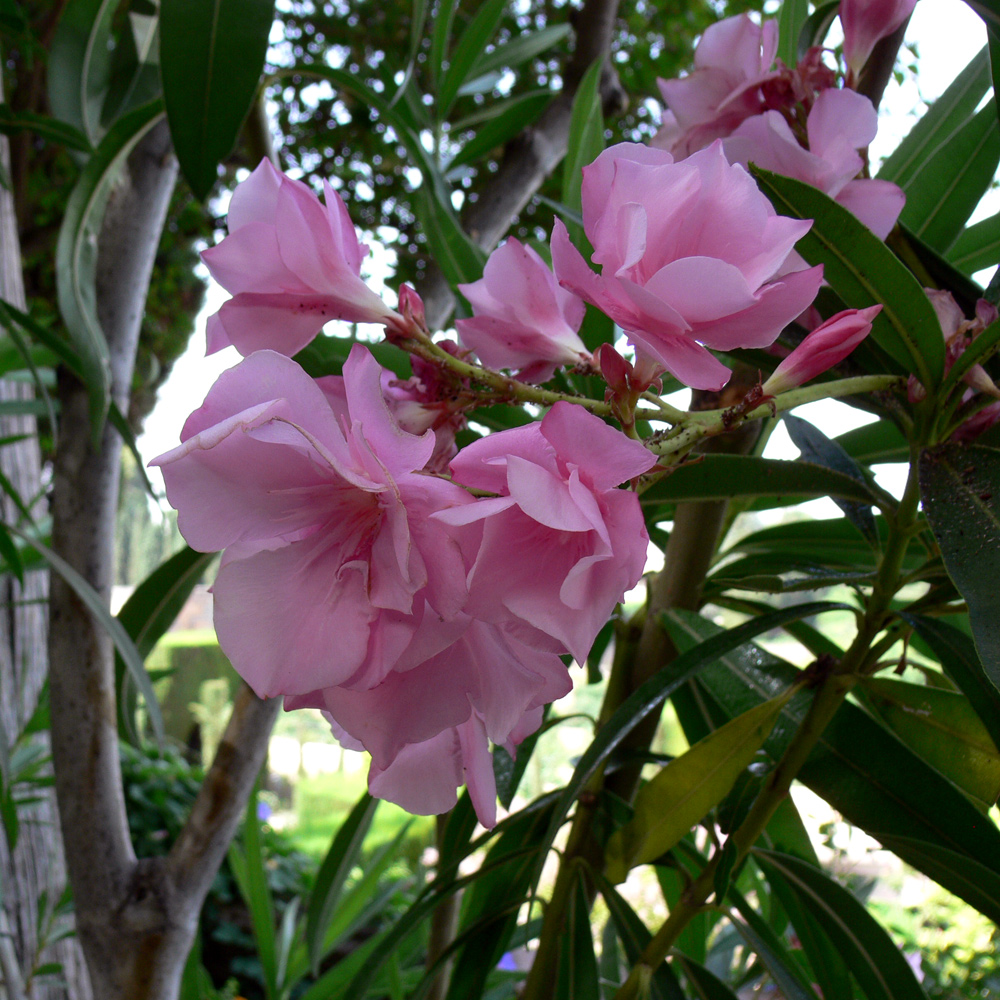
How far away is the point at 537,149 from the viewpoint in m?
1.08

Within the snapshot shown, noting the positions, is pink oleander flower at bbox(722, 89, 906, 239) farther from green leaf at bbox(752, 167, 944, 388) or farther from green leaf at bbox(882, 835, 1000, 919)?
green leaf at bbox(882, 835, 1000, 919)

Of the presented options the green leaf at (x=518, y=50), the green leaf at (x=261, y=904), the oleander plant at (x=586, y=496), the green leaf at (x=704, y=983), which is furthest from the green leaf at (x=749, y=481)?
the green leaf at (x=261, y=904)

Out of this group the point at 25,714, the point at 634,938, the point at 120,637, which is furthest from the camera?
the point at 25,714

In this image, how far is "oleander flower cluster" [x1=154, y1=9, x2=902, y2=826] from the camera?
212 mm

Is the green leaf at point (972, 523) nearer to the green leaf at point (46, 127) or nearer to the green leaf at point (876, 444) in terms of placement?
the green leaf at point (876, 444)

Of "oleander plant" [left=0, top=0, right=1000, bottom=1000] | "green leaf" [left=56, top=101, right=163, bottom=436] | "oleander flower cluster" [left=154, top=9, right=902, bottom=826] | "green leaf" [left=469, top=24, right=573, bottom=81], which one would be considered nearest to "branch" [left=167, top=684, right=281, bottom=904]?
"oleander plant" [left=0, top=0, right=1000, bottom=1000]

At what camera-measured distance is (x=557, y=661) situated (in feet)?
0.78

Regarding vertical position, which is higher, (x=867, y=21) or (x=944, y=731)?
(x=867, y=21)

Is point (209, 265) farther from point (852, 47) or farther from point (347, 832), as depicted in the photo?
point (347, 832)

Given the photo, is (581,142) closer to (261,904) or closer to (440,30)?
(440,30)

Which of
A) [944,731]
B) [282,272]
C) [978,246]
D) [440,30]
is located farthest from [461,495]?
[440,30]

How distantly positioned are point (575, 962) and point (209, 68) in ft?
1.85

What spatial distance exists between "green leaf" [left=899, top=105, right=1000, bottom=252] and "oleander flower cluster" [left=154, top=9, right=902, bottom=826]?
10.1 inches

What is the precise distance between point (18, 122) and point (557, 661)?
Answer: 0.77 m
